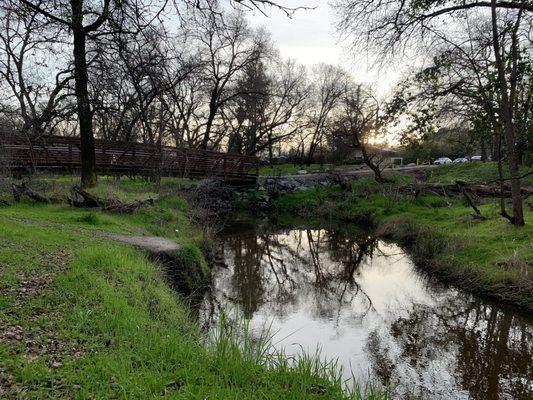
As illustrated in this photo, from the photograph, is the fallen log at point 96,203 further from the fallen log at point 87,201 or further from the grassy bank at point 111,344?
the grassy bank at point 111,344

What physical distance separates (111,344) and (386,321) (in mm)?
5791

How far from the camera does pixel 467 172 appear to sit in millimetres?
28406

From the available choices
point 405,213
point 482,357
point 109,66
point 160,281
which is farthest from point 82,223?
point 405,213

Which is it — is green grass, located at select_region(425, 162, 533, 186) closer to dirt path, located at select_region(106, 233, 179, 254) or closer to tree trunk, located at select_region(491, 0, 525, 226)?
tree trunk, located at select_region(491, 0, 525, 226)

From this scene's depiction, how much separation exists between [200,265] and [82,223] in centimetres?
335

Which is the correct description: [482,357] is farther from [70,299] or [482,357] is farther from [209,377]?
[70,299]

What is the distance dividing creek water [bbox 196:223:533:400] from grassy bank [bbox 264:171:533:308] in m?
0.56

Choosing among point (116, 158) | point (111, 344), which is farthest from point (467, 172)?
point (111, 344)

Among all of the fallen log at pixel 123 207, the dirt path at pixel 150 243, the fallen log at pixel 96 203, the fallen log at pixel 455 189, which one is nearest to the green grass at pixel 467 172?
the fallen log at pixel 455 189

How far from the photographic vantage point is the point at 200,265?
33.0ft

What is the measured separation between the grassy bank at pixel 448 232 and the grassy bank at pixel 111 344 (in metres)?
6.60

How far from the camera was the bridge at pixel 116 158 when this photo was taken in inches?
637

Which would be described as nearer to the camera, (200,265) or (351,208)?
(200,265)

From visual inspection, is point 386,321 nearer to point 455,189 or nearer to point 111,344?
point 111,344
